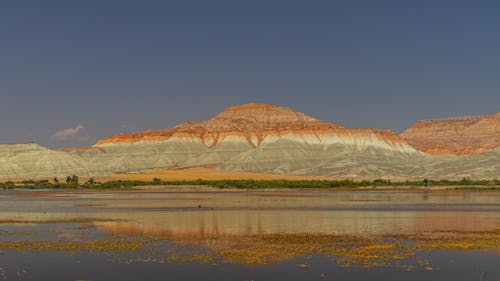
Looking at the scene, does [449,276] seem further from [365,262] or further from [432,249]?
[432,249]

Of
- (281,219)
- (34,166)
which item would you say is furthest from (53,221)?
(34,166)

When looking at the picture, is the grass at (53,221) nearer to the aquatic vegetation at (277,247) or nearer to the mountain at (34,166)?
the aquatic vegetation at (277,247)

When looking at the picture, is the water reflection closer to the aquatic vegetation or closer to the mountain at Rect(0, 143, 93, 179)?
the aquatic vegetation

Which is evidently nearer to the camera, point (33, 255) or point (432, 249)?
point (33, 255)

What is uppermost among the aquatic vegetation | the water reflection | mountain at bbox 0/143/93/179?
mountain at bbox 0/143/93/179

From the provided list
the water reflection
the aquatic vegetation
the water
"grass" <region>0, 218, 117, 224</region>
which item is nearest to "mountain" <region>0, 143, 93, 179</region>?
the water reflection

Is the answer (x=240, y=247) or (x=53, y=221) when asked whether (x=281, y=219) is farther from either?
(x=240, y=247)

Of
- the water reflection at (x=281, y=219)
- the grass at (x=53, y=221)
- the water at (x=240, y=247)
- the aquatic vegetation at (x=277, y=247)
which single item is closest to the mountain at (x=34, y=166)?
the water reflection at (x=281, y=219)

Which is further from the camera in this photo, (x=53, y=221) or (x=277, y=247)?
(x=53, y=221)

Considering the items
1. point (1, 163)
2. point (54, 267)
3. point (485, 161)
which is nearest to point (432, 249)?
point (54, 267)

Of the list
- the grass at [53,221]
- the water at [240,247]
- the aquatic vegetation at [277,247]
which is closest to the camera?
the water at [240,247]

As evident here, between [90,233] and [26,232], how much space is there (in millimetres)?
4585

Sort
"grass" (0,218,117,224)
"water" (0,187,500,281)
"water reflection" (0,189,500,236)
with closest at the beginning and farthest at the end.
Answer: "water" (0,187,500,281) < "water reflection" (0,189,500,236) < "grass" (0,218,117,224)

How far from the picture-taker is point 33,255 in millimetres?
32344
